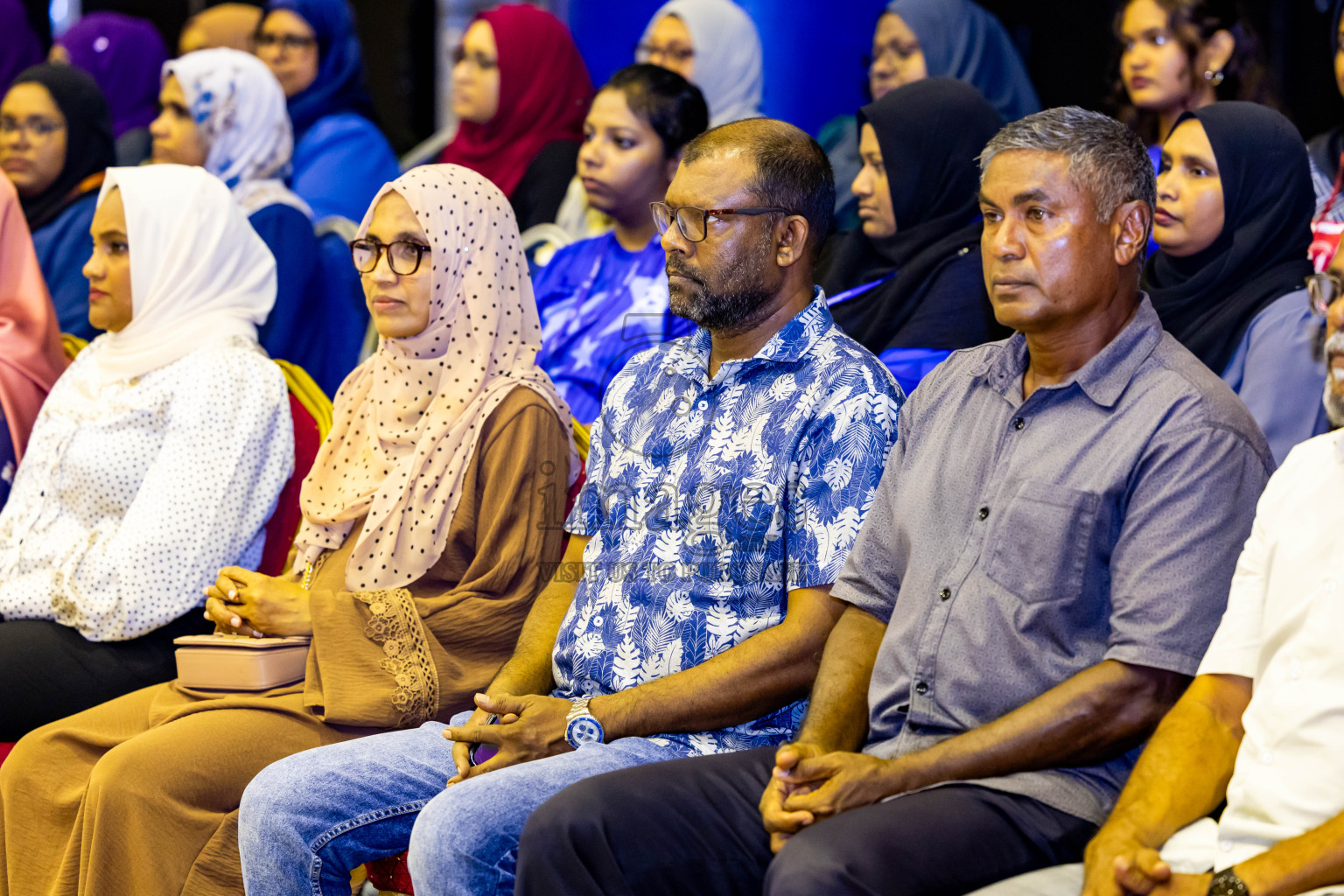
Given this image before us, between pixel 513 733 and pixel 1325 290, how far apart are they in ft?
4.43

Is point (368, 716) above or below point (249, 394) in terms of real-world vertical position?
below

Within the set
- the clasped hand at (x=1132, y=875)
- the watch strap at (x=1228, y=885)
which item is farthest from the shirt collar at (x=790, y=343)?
the watch strap at (x=1228, y=885)

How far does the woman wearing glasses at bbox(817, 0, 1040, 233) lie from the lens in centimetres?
455

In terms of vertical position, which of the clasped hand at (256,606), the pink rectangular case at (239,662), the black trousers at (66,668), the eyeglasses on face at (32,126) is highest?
the eyeglasses on face at (32,126)

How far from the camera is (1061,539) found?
1880 millimetres

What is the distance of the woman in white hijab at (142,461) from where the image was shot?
9.61ft

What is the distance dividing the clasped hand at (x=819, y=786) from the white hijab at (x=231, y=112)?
3.35 m

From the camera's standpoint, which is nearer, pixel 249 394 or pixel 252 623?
pixel 252 623

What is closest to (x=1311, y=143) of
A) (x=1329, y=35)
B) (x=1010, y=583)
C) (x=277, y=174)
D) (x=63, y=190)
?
(x=1329, y=35)

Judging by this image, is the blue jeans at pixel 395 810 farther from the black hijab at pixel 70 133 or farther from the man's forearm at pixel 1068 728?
the black hijab at pixel 70 133

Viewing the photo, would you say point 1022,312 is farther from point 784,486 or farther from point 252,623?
point 252,623

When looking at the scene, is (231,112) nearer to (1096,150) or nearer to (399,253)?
(399,253)

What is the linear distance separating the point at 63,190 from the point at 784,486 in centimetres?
358

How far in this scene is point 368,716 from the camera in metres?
2.51
